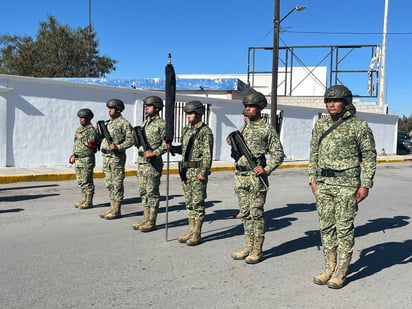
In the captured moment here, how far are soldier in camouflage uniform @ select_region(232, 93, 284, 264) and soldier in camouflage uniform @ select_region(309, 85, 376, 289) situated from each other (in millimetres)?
699

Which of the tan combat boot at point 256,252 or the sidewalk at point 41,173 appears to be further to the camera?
the sidewalk at point 41,173

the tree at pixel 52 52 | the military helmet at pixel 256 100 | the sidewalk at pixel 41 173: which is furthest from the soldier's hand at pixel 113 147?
the tree at pixel 52 52

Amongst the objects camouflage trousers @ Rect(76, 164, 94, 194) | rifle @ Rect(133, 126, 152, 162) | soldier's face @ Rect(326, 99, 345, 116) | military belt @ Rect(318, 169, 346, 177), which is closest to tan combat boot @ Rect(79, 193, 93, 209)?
camouflage trousers @ Rect(76, 164, 94, 194)

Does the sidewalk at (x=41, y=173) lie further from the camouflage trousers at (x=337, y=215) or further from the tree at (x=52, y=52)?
the tree at (x=52, y=52)

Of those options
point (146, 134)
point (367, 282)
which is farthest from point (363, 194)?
point (146, 134)

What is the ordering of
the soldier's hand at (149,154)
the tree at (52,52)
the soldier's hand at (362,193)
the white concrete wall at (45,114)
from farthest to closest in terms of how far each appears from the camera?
the tree at (52,52), the white concrete wall at (45,114), the soldier's hand at (149,154), the soldier's hand at (362,193)

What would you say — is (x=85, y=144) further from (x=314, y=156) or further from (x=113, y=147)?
(x=314, y=156)

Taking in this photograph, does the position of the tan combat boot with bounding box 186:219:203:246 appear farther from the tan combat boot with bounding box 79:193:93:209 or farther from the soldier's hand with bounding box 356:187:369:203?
Answer: the tan combat boot with bounding box 79:193:93:209

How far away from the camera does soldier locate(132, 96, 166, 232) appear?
6.22 m

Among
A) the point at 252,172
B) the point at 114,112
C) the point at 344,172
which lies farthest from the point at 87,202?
the point at 344,172

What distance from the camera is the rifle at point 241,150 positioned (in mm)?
4856

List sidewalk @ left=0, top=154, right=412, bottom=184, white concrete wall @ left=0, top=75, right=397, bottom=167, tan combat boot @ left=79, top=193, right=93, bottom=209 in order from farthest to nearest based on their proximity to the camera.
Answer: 1. white concrete wall @ left=0, top=75, right=397, bottom=167
2. sidewalk @ left=0, top=154, right=412, bottom=184
3. tan combat boot @ left=79, top=193, right=93, bottom=209

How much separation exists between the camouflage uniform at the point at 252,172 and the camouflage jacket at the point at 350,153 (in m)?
0.75

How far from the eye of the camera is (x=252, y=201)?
4914mm
